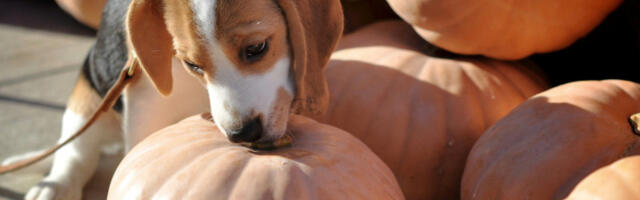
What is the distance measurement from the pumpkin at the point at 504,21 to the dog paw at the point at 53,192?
1.24 m

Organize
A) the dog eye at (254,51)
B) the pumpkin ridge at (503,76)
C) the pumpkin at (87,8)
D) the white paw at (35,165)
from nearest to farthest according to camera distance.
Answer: the dog eye at (254,51) → the pumpkin ridge at (503,76) → the white paw at (35,165) → the pumpkin at (87,8)

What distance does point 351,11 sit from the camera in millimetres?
2590

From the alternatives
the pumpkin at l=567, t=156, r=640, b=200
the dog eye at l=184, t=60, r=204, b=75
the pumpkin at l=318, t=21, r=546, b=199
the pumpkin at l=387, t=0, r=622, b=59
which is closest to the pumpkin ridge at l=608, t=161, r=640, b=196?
the pumpkin at l=567, t=156, r=640, b=200

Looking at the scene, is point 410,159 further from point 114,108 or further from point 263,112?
point 114,108

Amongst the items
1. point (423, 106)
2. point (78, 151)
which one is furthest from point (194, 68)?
point (78, 151)

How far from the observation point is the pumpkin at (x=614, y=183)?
113cm

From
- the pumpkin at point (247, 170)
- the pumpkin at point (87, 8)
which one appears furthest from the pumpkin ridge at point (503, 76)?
the pumpkin at point (87, 8)

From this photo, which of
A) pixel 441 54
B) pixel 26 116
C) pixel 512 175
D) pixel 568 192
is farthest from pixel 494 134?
pixel 26 116

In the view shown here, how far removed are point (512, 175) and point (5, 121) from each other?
2.30m

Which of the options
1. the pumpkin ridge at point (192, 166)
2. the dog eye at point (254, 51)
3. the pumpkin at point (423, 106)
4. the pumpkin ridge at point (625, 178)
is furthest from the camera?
the pumpkin at point (423, 106)

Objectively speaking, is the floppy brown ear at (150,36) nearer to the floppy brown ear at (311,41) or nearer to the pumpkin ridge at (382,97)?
the floppy brown ear at (311,41)

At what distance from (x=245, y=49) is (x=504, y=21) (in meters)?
0.87

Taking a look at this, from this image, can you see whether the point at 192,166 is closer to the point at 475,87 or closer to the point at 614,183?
the point at 614,183

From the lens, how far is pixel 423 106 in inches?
70.6
